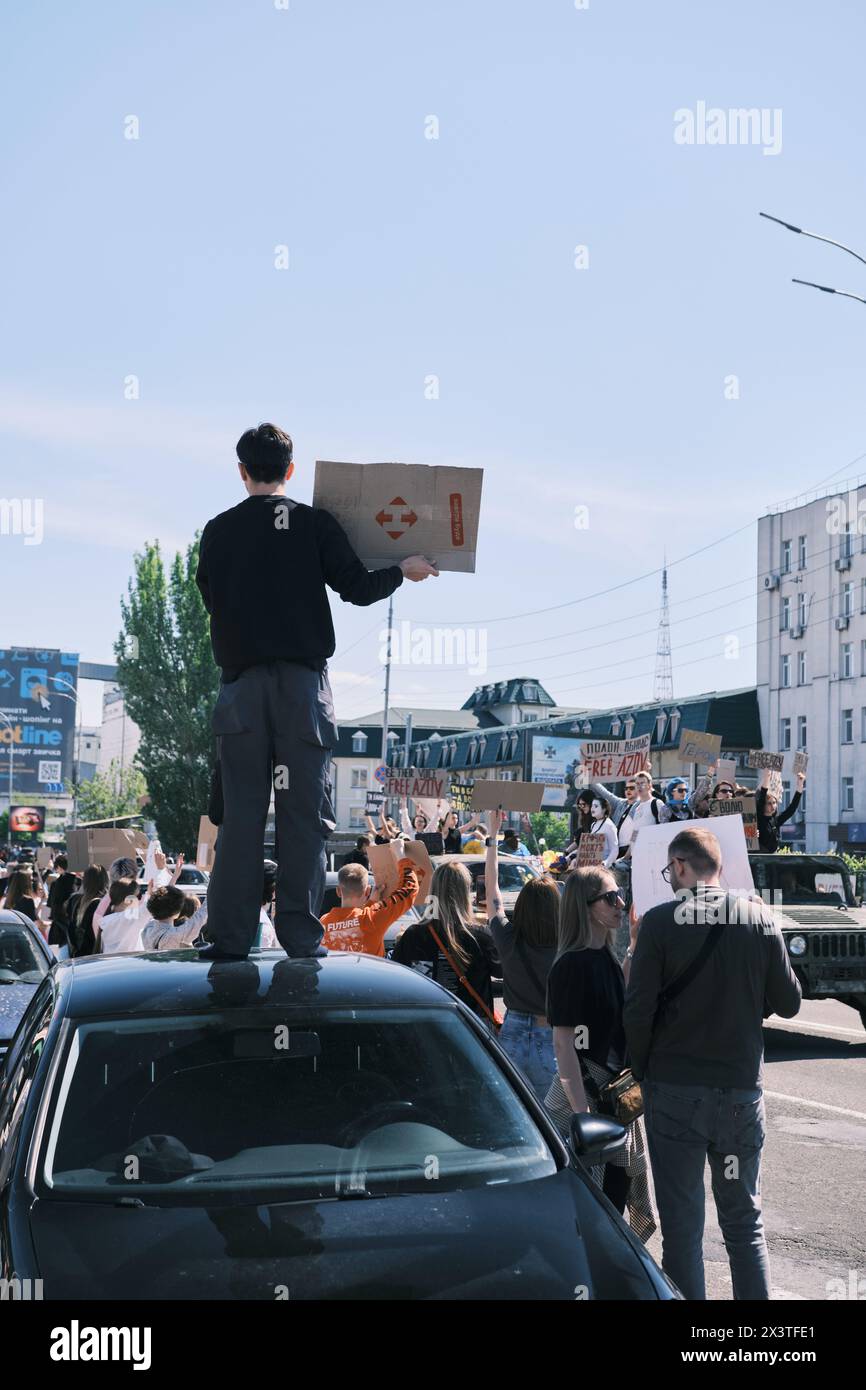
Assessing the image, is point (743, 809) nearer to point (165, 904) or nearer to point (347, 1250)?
point (165, 904)

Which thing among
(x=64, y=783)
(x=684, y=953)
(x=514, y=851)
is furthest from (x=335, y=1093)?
(x=64, y=783)

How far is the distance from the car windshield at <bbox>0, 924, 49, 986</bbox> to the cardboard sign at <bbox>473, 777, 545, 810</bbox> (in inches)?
223

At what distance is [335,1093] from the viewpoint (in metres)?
3.98

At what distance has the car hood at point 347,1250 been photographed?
320cm

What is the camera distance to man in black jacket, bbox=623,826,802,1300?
17.0 feet

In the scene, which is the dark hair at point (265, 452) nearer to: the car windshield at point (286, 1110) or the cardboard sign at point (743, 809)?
the car windshield at point (286, 1110)

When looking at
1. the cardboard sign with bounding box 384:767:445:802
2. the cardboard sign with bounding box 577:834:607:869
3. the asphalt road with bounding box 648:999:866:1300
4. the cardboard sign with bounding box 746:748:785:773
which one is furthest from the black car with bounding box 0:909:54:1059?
the cardboard sign with bounding box 384:767:445:802

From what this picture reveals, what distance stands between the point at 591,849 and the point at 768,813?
185 cm

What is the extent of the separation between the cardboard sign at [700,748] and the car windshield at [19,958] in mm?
7708

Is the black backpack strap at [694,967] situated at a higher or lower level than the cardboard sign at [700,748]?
lower

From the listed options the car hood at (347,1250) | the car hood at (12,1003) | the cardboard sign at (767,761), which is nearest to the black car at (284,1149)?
the car hood at (347,1250)

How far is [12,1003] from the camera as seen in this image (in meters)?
8.47

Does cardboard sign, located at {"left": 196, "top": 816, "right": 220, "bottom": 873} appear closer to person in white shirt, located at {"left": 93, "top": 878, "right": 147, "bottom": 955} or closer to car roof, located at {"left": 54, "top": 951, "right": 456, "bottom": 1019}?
person in white shirt, located at {"left": 93, "top": 878, "right": 147, "bottom": 955}
